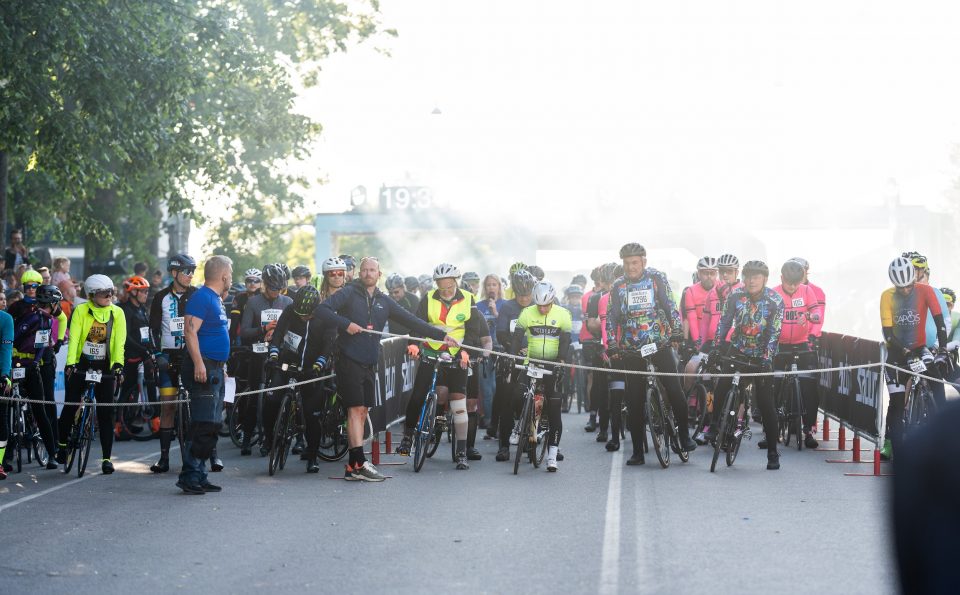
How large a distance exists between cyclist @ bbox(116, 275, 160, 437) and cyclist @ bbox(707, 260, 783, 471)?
254 inches

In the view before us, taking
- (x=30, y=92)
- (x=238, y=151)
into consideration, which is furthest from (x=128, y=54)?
(x=238, y=151)

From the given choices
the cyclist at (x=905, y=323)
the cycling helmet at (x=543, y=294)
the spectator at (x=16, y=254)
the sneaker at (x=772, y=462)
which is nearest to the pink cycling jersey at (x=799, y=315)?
the cyclist at (x=905, y=323)

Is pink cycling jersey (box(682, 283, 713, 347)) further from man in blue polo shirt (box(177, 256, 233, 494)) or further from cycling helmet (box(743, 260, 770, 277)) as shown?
man in blue polo shirt (box(177, 256, 233, 494))

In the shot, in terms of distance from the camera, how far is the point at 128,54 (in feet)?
66.5

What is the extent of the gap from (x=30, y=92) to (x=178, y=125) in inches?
176

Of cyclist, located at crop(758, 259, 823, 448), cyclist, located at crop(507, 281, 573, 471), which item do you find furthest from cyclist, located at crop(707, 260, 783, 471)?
cyclist, located at crop(507, 281, 573, 471)

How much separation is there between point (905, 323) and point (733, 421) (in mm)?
1842

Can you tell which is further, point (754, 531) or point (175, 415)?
point (175, 415)

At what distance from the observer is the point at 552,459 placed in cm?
1272

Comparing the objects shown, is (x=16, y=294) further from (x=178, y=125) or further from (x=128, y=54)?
(x=178, y=125)

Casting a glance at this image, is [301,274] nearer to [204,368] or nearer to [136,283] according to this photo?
[136,283]

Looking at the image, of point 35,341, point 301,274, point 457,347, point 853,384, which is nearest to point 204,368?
point 35,341

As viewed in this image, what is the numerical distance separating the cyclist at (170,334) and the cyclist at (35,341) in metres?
1.01

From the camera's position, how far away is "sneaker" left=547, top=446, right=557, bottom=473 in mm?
12602
